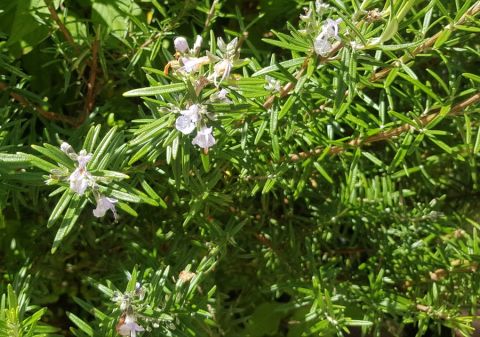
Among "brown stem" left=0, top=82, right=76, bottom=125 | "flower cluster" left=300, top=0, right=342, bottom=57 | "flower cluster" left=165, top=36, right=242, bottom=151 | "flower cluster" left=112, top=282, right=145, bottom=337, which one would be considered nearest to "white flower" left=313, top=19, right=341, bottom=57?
"flower cluster" left=300, top=0, right=342, bottom=57

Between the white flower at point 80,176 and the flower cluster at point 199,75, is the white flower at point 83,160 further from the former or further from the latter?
the flower cluster at point 199,75

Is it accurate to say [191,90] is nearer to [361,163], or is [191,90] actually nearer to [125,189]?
[125,189]

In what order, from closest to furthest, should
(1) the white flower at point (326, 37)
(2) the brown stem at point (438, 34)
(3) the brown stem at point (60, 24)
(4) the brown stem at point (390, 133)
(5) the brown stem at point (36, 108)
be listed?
(1) the white flower at point (326, 37)
(2) the brown stem at point (438, 34)
(4) the brown stem at point (390, 133)
(3) the brown stem at point (60, 24)
(5) the brown stem at point (36, 108)

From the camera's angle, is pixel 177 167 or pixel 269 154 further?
pixel 269 154

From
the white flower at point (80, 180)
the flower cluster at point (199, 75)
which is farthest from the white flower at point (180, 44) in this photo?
the white flower at point (80, 180)

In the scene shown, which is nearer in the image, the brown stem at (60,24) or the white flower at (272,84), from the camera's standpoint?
Answer: the white flower at (272,84)

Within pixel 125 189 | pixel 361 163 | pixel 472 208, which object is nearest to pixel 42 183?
pixel 125 189

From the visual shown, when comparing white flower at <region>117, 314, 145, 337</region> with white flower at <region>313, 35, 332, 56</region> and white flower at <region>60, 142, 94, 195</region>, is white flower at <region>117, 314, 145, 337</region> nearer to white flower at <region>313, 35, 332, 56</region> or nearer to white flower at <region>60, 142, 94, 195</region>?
white flower at <region>60, 142, 94, 195</region>

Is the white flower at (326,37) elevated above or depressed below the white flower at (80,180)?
above
